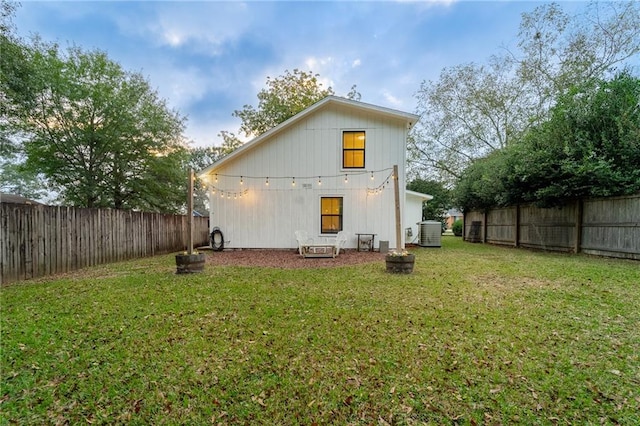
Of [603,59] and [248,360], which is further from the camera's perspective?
[603,59]

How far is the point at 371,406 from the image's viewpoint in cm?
216

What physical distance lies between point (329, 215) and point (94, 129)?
12.2m

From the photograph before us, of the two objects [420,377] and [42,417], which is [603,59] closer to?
[420,377]

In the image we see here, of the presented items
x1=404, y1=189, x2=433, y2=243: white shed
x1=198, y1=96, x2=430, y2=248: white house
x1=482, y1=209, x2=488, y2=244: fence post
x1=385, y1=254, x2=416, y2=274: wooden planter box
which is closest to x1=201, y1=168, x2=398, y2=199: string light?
x1=198, y1=96, x2=430, y2=248: white house

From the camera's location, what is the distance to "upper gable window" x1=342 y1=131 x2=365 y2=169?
34.7ft

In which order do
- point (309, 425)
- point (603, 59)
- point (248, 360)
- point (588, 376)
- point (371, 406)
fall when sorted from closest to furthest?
point (309, 425), point (371, 406), point (588, 376), point (248, 360), point (603, 59)

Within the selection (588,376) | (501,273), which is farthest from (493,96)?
(588,376)

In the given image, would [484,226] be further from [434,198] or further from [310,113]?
[310,113]

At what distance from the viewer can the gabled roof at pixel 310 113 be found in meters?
9.90

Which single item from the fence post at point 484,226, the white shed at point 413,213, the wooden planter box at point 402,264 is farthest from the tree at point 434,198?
the wooden planter box at point 402,264

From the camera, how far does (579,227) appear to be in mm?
9094

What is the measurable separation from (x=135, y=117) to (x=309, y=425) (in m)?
16.4

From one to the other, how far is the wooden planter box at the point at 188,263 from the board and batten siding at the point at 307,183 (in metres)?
4.30

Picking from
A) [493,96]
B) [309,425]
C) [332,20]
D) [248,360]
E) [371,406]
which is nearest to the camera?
[309,425]
